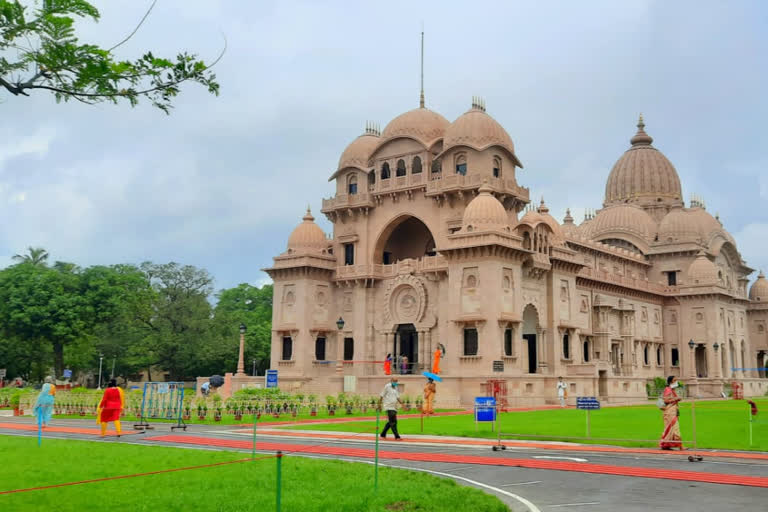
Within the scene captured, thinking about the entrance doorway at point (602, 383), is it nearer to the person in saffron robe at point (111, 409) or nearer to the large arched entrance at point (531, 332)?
the large arched entrance at point (531, 332)

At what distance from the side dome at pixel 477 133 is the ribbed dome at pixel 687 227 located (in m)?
29.0

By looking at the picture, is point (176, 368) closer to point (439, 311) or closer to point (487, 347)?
point (439, 311)

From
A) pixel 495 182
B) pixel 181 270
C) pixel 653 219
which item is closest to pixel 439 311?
pixel 495 182

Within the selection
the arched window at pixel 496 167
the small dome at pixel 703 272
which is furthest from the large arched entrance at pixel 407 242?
the small dome at pixel 703 272

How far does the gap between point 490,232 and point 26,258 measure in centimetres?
4843

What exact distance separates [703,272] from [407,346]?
32738 mm

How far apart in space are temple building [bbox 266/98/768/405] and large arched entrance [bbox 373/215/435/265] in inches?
5.6

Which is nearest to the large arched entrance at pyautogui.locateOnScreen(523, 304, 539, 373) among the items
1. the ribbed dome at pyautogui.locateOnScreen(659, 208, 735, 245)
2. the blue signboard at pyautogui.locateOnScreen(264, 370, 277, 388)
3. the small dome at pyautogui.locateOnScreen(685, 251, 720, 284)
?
the blue signboard at pyautogui.locateOnScreen(264, 370, 277, 388)

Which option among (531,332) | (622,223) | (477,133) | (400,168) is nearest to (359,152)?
(400,168)

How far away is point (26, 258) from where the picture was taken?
70.2 m

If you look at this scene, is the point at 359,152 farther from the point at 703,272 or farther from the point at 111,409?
the point at 111,409

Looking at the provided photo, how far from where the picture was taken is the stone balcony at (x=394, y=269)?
49.2 meters

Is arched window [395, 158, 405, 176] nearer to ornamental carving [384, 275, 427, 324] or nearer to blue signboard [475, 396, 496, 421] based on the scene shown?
ornamental carving [384, 275, 427, 324]

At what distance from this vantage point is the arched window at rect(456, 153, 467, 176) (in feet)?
163
